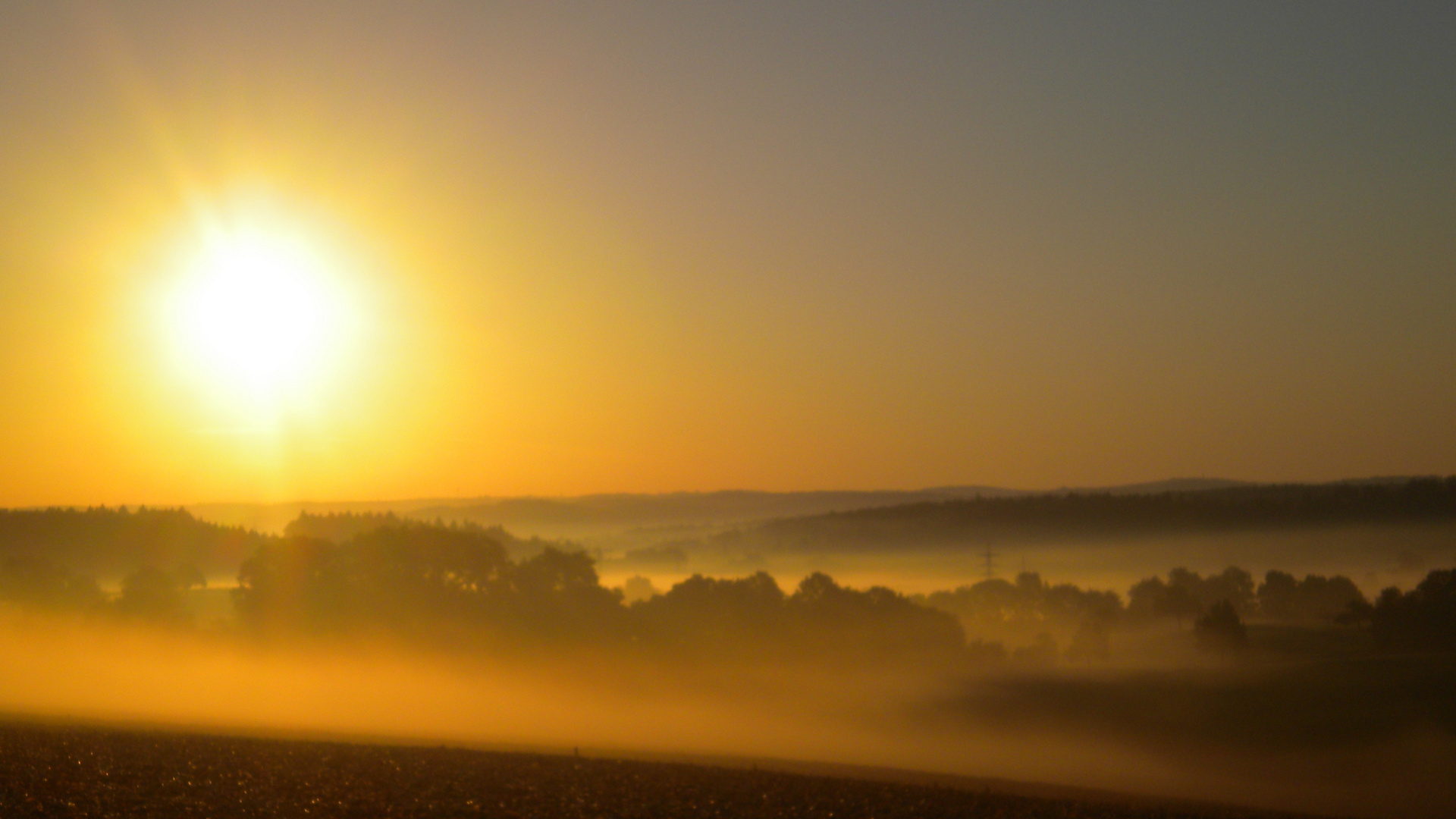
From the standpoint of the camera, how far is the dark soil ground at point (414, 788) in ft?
59.5

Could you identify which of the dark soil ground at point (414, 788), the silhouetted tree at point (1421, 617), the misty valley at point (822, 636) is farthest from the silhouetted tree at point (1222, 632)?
the dark soil ground at point (414, 788)

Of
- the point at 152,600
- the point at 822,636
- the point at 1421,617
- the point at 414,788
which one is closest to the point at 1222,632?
the point at 1421,617

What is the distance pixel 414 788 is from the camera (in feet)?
67.1

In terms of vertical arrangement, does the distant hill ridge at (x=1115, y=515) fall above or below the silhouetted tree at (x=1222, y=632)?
above

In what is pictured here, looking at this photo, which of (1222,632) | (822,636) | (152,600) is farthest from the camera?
(152,600)

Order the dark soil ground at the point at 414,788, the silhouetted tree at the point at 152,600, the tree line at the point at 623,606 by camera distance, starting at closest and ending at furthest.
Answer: the dark soil ground at the point at 414,788 < the tree line at the point at 623,606 < the silhouetted tree at the point at 152,600

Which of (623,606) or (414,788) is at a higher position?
(623,606)

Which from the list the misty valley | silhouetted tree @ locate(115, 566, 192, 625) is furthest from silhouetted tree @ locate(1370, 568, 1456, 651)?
silhouetted tree @ locate(115, 566, 192, 625)

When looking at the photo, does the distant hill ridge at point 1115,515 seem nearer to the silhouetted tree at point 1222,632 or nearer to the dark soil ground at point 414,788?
the silhouetted tree at point 1222,632

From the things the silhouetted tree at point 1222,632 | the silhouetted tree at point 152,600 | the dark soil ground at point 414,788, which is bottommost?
the dark soil ground at point 414,788

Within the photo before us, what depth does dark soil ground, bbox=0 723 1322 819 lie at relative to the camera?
18125 millimetres

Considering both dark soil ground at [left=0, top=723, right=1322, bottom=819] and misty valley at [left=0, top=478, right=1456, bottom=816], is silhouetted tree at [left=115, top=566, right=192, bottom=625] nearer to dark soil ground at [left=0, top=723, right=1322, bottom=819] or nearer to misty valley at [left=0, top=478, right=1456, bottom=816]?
misty valley at [left=0, top=478, right=1456, bottom=816]

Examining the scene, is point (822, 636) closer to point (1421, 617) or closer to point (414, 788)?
point (1421, 617)

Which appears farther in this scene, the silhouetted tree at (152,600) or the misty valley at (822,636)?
the silhouetted tree at (152,600)
